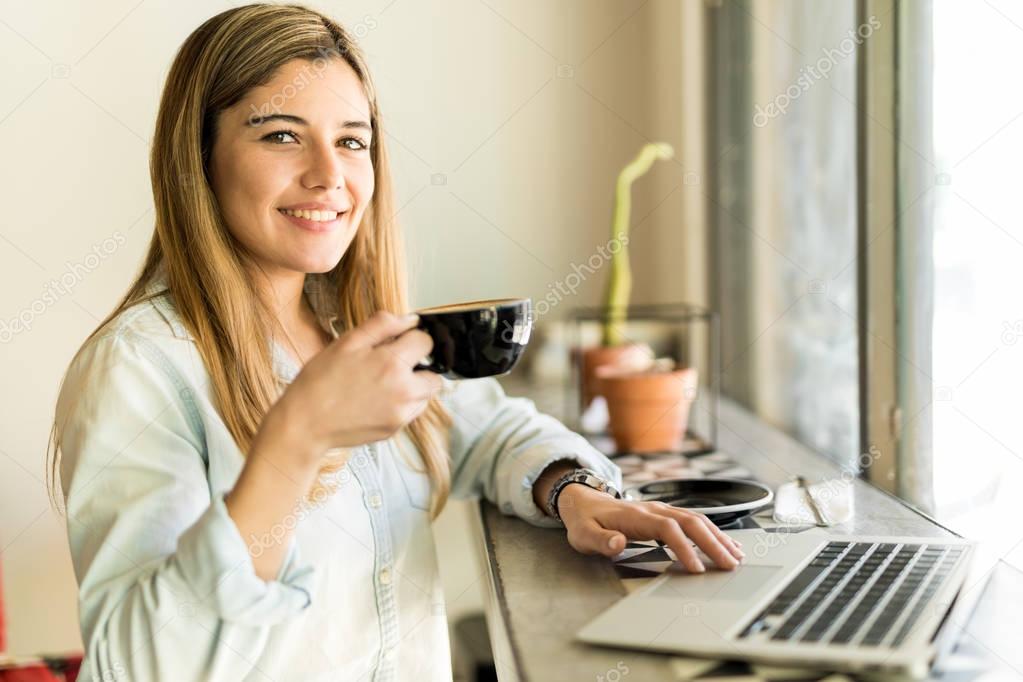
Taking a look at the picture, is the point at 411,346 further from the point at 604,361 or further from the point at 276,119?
the point at 604,361

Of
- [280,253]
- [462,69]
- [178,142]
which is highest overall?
[462,69]

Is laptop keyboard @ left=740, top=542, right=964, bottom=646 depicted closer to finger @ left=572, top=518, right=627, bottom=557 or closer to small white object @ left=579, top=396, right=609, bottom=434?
finger @ left=572, top=518, right=627, bottom=557

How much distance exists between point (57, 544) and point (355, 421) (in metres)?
1.89

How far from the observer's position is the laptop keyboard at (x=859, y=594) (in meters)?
0.76

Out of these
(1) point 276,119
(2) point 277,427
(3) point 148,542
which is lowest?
(3) point 148,542

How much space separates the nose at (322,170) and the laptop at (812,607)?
0.57 m

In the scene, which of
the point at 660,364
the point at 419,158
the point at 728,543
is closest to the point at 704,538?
the point at 728,543

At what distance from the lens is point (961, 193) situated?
1197mm

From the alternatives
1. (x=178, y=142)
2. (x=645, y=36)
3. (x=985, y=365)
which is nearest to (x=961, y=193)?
(x=985, y=365)

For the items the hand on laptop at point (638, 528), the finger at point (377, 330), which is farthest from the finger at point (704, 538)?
the finger at point (377, 330)

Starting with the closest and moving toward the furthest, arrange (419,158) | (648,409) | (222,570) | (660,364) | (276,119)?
(222,570) → (276,119) → (648,409) → (660,364) → (419,158)

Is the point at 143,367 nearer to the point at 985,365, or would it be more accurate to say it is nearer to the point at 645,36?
the point at 985,365

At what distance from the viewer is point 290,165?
1116 mm

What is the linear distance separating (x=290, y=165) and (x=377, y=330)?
356 millimetres
